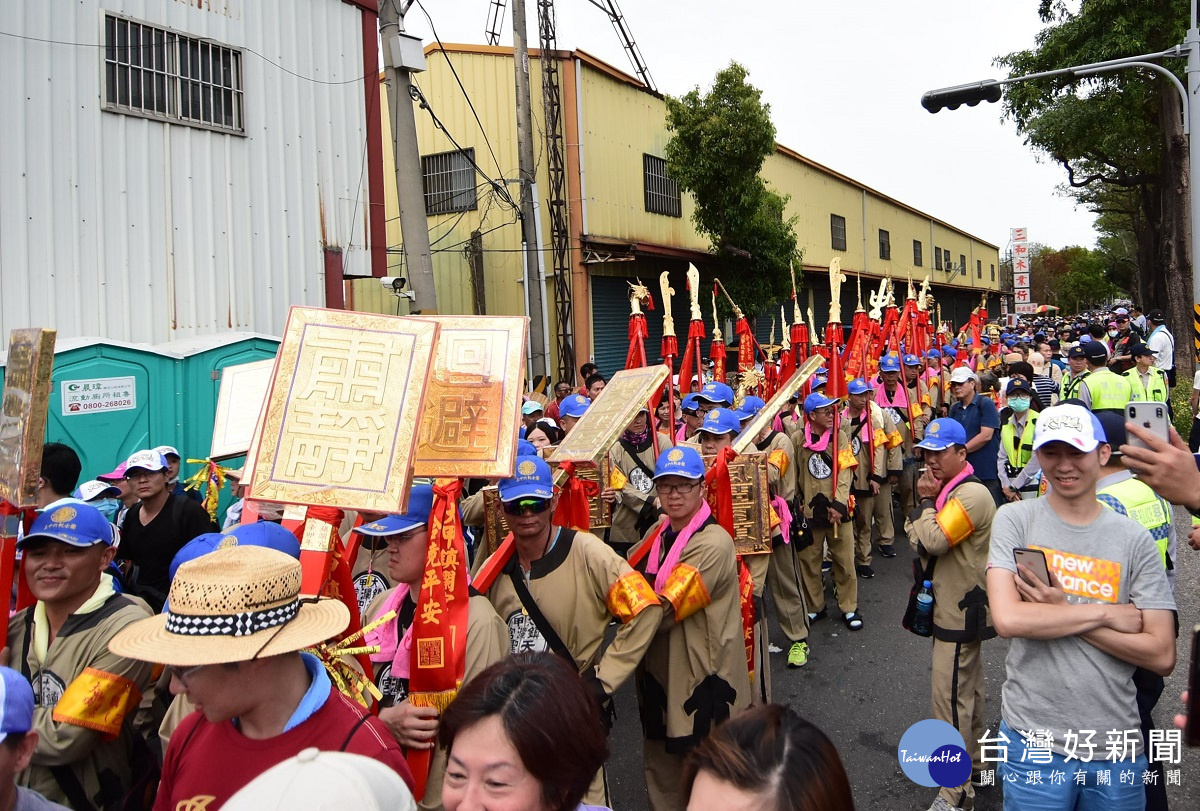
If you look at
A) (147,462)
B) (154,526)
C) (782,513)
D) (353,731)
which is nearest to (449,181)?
(782,513)

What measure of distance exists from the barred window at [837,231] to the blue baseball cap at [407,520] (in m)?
27.2

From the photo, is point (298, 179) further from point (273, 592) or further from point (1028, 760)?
point (1028, 760)

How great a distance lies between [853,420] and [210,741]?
6960 millimetres

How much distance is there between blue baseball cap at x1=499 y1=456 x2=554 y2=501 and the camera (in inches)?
133

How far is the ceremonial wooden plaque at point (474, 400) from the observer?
9.69 ft

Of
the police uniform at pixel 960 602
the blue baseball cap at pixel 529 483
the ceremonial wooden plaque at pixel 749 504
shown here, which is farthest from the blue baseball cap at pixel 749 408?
the blue baseball cap at pixel 529 483

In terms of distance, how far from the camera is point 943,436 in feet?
14.5

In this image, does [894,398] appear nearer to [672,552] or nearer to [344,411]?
[672,552]

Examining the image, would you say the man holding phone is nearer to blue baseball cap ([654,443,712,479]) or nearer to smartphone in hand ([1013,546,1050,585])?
smartphone in hand ([1013,546,1050,585])

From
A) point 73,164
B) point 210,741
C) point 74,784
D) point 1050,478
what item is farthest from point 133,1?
point 1050,478

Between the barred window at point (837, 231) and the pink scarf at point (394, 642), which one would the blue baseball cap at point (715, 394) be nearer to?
the pink scarf at point (394, 642)

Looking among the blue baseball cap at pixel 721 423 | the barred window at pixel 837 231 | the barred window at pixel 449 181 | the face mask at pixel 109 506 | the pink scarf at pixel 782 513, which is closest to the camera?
the face mask at pixel 109 506

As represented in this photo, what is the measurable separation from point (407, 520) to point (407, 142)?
667cm

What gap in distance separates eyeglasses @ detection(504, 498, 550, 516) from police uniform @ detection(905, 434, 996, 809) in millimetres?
2177
